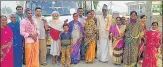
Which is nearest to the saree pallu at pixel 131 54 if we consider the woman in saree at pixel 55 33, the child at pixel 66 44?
the child at pixel 66 44

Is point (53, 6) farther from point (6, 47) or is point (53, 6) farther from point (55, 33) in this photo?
point (6, 47)

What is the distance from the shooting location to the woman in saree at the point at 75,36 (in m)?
7.73

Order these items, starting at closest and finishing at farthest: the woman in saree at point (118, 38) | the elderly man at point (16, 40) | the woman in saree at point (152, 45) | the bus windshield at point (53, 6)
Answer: the elderly man at point (16, 40) < the woman in saree at point (152, 45) < the woman in saree at point (118, 38) < the bus windshield at point (53, 6)

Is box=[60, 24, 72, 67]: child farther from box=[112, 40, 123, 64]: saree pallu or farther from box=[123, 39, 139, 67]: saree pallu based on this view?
box=[123, 39, 139, 67]: saree pallu

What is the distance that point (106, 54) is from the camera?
817 centimetres

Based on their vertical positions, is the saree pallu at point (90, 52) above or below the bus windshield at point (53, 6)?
below

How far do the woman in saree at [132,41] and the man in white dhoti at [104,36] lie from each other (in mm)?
753

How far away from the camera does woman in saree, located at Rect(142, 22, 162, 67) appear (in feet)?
22.4

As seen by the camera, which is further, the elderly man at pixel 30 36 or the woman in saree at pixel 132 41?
the woman in saree at pixel 132 41

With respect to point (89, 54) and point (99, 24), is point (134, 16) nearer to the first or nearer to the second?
point (99, 24)

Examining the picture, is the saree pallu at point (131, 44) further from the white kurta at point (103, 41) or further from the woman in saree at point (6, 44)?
the woman in saree at point (6, 44)

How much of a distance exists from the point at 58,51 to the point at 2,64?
1.94 meters

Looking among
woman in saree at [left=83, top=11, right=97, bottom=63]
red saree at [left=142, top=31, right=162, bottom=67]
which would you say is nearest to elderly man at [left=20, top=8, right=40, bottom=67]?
woman in saree at [left=83, top=11, right=97, bottom=63]

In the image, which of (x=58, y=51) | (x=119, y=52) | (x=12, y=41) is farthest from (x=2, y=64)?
(x=119, y=52)
